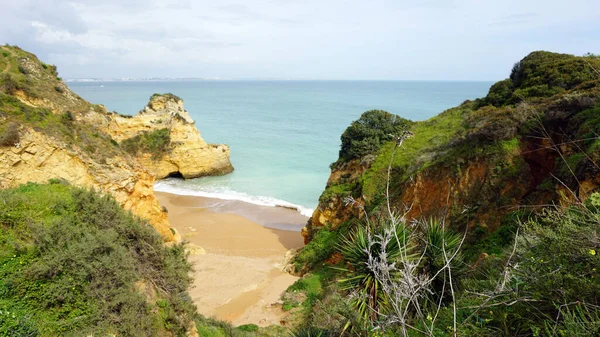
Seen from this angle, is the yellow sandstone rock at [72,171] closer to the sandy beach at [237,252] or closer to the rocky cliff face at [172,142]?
the sandy beach at [237,252]

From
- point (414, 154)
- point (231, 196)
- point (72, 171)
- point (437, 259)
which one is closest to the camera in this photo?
point (437, 259)

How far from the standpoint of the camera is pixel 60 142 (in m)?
12.9

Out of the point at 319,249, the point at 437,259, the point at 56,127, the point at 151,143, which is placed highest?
the point at 56,127

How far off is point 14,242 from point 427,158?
1328 centimetres

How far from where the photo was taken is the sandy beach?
504 inches

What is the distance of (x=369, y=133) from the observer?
57.5ft

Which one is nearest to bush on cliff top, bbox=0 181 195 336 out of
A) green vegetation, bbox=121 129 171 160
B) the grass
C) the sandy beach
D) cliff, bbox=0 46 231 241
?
the sandy beach

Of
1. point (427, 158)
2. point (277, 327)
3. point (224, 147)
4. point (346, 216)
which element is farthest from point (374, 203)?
point (224, 147)

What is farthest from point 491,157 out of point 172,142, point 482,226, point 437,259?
point 172,142

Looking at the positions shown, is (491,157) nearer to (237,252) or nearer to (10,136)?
(237,252)

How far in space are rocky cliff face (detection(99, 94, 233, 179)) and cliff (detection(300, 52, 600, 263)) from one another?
19.4m

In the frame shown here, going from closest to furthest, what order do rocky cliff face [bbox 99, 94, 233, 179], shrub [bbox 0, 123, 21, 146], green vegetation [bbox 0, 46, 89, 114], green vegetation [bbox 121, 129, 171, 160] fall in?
shrub [bbox 0, 123, 21, 146]
green vegetation [bbox 0, 46, 89, 114]
green vegetation [bbox 121, 129, 171, 160]
rocky cliff face [bbox 99, 94, 233, 179]

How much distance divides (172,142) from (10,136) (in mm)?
20906

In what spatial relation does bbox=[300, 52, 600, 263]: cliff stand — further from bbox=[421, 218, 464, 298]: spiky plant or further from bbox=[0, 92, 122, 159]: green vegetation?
bbox=[0, 92, 122, 159]: green vegetation
